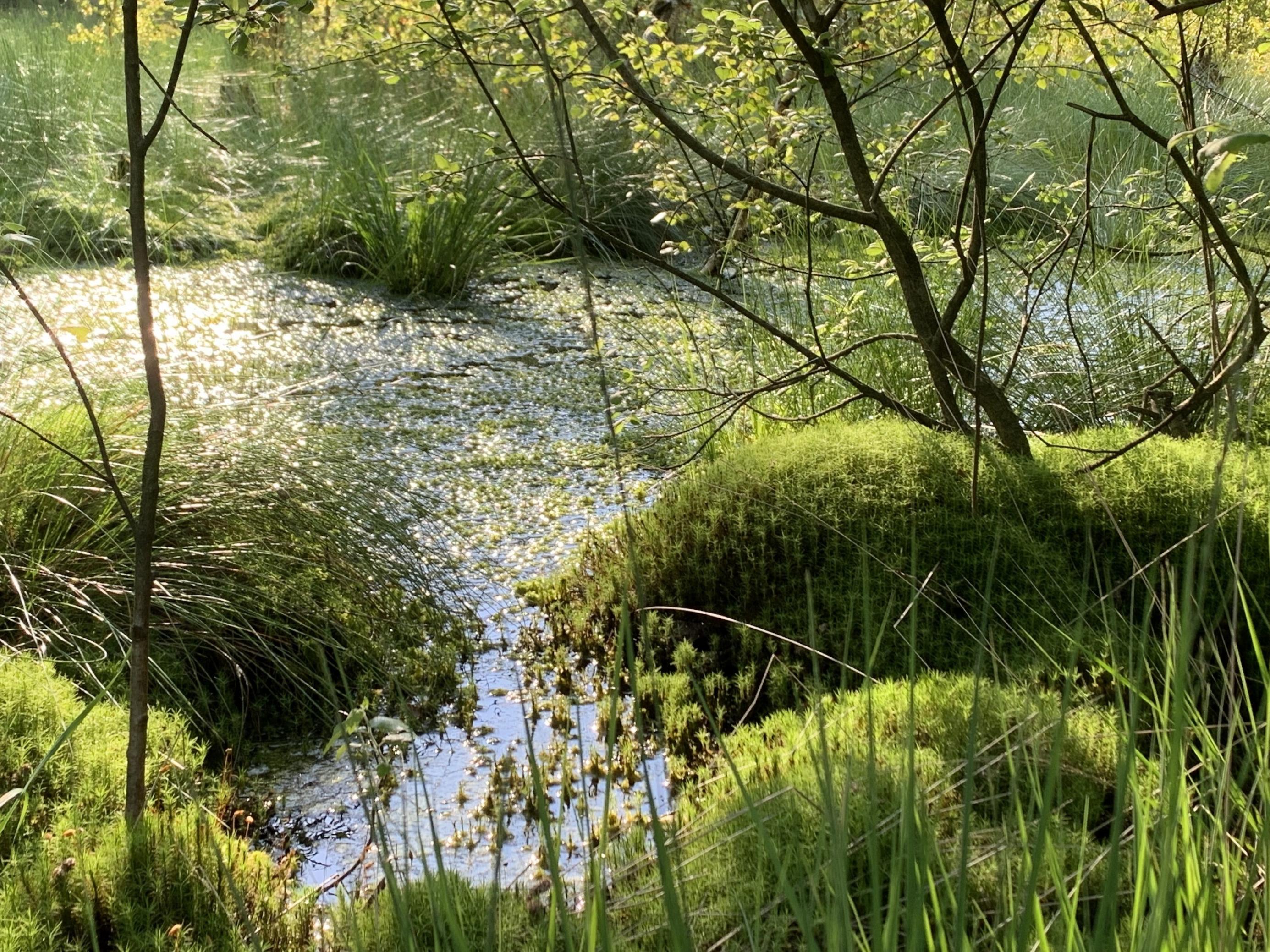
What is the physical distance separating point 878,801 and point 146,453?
1.30 metres

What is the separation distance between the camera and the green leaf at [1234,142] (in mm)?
1114

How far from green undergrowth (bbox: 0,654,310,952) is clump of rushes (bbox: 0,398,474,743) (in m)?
0.27

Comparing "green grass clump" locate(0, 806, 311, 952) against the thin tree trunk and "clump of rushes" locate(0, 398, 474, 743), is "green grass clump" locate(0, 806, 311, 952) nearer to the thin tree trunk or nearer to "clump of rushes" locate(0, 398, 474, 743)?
the thin tree trunk

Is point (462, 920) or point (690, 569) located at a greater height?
point (690, 569)

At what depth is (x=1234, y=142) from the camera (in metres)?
1.16

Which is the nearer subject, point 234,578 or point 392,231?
point 234,578

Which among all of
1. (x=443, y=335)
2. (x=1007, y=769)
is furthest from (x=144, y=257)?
(x=443, y=335)

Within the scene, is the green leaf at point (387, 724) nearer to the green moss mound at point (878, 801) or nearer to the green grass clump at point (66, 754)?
the green moss mound at point (878, 801)

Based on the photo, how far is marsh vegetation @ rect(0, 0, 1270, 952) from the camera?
3.84 feet

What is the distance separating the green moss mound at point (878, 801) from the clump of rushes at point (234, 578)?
0.88 metres

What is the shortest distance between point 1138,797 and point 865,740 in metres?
1.37

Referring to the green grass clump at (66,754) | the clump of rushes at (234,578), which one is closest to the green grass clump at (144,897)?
the green grass clump at (66,754)

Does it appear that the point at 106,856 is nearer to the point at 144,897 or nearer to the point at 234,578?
the point at 144,897

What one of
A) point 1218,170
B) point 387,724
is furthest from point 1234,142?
point 387,724
